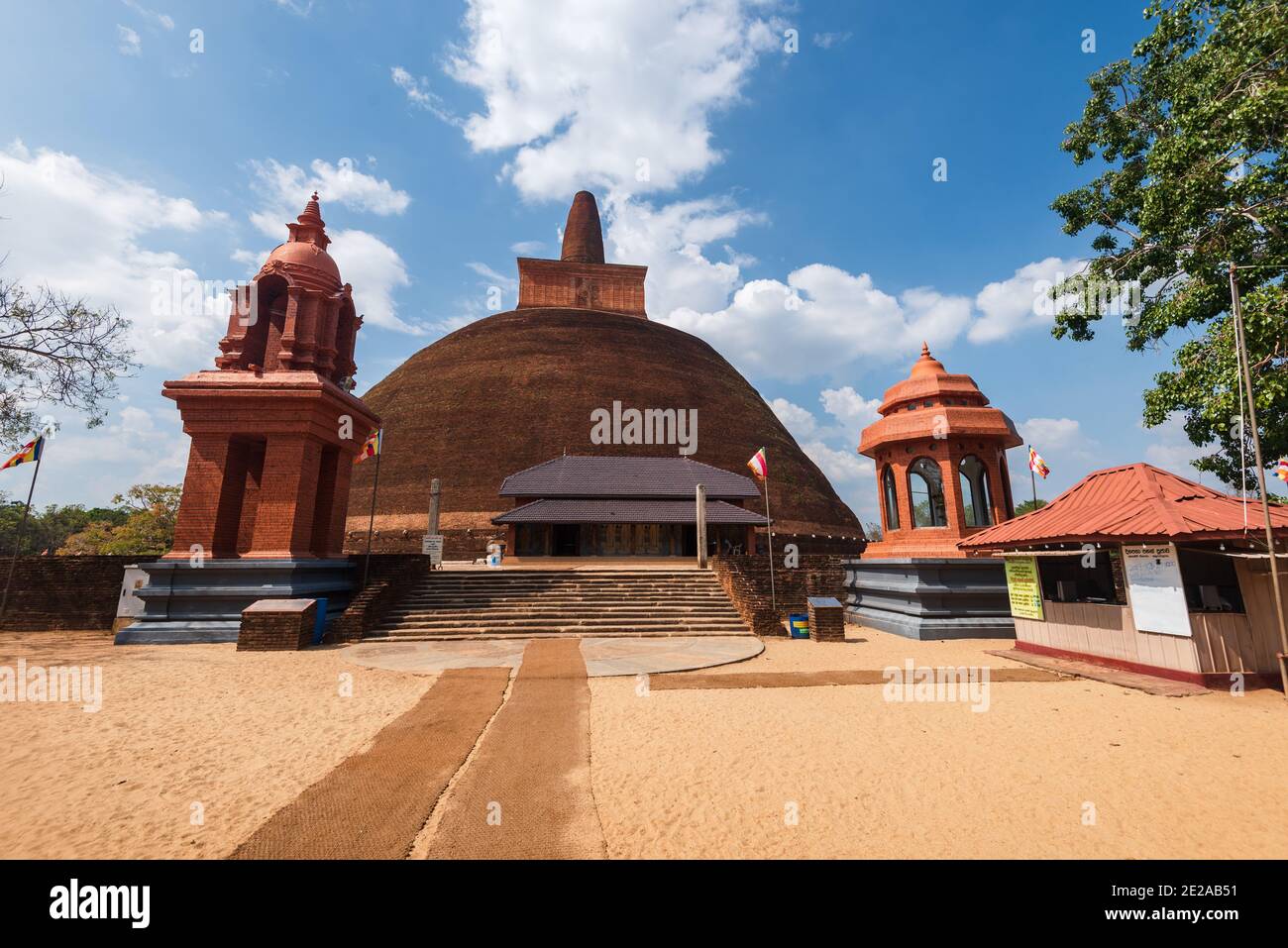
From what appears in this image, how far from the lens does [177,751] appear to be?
514 centimetres

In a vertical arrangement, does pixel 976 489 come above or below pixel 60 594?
above

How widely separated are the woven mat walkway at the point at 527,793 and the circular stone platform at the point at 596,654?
2.36 metres

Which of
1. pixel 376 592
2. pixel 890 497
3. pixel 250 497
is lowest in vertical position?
pixel 376 592

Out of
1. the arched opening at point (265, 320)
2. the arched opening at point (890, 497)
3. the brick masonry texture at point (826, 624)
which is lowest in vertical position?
the brick masonry texture at point (826, 624)

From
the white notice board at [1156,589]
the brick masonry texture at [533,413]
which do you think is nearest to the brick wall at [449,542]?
the brick masonry texture at [533,413]

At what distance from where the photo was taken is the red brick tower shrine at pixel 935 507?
13.0 meters

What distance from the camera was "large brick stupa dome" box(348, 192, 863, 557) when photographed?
3584 centimetres

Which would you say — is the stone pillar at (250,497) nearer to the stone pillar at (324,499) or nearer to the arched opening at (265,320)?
the stone pillar at (324,499)

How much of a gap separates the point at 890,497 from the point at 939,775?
1238 cm

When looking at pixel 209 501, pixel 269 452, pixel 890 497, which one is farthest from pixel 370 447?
pixel 890 497

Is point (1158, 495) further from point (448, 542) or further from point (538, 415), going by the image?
point (538, 415)
